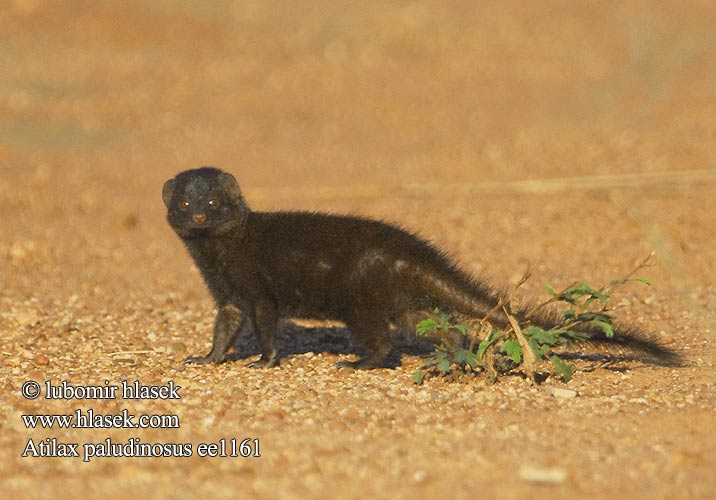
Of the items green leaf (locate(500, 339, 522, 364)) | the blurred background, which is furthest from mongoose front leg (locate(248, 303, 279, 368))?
the blurred background

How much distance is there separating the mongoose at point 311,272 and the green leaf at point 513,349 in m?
0.52

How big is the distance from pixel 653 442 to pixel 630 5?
20.5 m

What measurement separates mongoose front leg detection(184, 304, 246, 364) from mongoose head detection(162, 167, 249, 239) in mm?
518

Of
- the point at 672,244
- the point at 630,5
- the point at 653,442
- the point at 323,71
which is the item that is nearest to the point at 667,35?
the point at 630,5

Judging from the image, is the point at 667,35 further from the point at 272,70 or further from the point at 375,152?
the point at 375,152

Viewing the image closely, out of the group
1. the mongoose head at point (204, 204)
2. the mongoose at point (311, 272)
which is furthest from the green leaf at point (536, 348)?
the mongoose head at point (204, 204)

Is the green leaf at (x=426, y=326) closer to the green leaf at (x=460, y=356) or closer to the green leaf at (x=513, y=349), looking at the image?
the green leaf at (x=460, y=356)

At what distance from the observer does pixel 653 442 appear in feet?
17.7

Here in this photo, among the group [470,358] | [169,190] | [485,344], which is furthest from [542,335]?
[169,190]

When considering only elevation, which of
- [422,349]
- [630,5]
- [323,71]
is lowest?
[422,349]

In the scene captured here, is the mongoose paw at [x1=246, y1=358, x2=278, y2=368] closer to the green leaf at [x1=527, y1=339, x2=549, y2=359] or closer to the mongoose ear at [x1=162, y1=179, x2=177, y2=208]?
the mongoose ear at [x1=162, y1=179, x2=177, y2=208]

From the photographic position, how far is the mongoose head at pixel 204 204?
7.40m

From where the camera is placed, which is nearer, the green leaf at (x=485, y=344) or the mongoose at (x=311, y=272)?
the green leaf at (x=485, y=344)

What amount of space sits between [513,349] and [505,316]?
1.66 ft
